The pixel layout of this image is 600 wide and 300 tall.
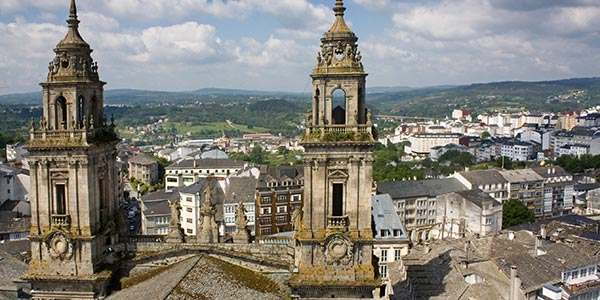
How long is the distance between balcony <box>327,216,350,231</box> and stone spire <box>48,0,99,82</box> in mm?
16842

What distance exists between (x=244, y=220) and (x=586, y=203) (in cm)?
9615

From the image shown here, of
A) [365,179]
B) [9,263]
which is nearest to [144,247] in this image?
[365,179]

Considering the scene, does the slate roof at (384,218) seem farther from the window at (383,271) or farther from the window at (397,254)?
the window at (383,271)

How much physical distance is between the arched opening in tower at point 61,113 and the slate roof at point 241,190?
167 ft

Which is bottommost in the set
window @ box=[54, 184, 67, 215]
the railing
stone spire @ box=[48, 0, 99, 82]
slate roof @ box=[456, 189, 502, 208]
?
slate roof @ box=[456, 189, 502, 208]

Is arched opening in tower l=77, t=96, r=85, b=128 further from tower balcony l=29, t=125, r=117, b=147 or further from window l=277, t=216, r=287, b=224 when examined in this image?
window l=277, t=216, r=287, b=224

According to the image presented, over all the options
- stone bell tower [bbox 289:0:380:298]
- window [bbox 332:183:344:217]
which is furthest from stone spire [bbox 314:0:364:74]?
window [bbox 332:183:344:217]

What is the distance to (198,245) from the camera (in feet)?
116

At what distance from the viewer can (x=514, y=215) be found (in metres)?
94.9

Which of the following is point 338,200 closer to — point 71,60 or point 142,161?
point 71,60

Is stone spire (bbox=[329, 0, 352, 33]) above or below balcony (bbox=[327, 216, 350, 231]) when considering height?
above

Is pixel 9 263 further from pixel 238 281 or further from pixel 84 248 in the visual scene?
pixel 238 281

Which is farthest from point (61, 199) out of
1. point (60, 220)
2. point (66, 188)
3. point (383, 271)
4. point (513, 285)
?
point (383, 271)

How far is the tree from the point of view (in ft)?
309
